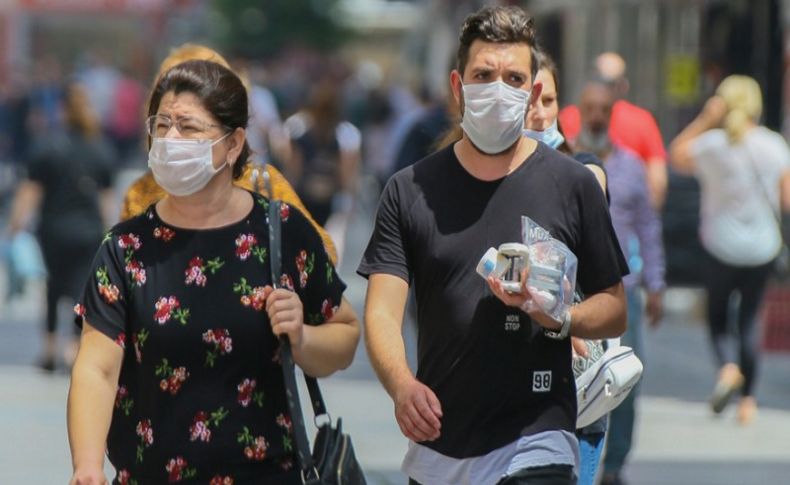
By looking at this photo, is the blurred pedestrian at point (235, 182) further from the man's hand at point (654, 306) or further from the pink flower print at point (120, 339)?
the man's hand at point (654, 306)

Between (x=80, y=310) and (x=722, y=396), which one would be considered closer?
(x=80, y=310)

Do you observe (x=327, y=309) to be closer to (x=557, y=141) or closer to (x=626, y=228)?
(x=557, y=141)

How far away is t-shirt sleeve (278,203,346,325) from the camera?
423 centimetres

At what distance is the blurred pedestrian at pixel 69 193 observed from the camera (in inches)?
461

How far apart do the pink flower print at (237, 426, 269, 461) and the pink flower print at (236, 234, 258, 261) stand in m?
0.38

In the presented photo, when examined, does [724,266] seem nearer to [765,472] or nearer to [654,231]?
[765,472]

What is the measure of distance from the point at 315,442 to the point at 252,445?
0.15m

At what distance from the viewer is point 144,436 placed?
13.6 feet

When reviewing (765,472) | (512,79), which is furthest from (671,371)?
(512,79)

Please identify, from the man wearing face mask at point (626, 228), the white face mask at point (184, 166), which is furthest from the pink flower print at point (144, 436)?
the man wearing face mask at point (626, 228)

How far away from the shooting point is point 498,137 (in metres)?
4.30

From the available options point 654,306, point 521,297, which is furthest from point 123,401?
point 654,306

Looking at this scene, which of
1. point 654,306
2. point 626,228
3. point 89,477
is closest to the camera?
point 89,477

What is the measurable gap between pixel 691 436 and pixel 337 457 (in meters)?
5.88
